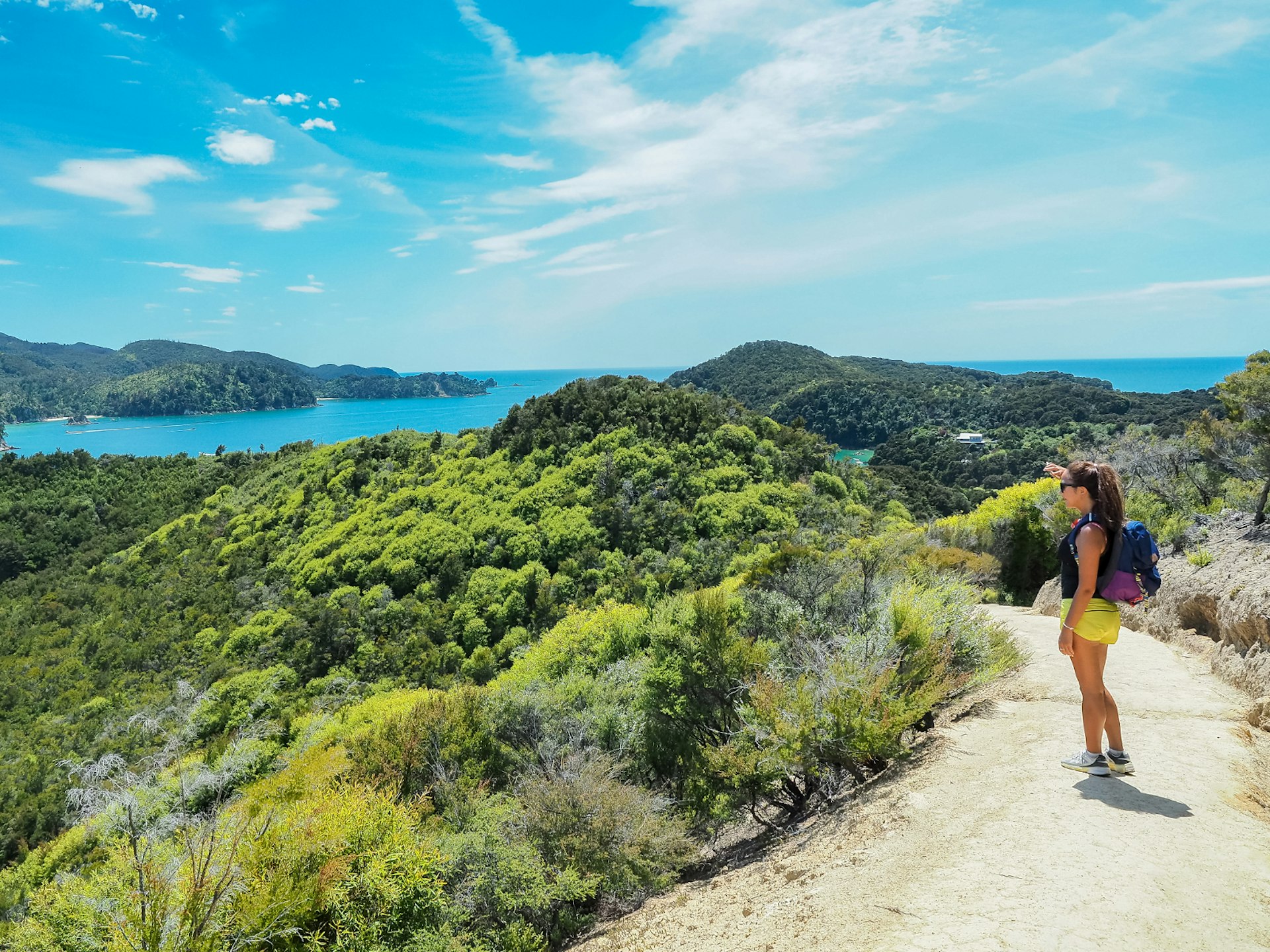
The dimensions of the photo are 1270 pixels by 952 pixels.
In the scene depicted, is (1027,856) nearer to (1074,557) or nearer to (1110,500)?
(1074,557)

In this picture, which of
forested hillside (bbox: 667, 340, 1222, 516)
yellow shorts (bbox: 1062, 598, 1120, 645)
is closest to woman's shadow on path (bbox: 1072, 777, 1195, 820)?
yellow shorts (bbox: 1062, 598, 1120, 645)

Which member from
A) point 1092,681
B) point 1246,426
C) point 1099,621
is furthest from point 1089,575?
point 1246,426

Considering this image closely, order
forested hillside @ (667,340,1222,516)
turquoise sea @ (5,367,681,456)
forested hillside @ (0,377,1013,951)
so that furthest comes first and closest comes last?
turquoise sea @ (5,367,681,456)
forested hillside @ (667,340,1222,516)
forested hillside @ (0,377,1013,951)

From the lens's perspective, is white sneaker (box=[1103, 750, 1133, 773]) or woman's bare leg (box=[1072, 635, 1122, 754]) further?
white sneaker (box=[1103, 750, 1133, 773])

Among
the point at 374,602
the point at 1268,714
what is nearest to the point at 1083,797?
the point at 1268,714

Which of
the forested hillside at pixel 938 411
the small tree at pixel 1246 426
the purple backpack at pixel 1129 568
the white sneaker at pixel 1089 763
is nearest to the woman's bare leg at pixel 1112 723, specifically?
the white sneaker at pixel 1089 763

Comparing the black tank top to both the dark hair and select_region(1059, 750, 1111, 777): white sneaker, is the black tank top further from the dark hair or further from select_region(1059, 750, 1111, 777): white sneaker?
select_region(1059, 750, 1111, 777): white sneaker

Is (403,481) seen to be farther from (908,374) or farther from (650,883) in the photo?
(908,374)

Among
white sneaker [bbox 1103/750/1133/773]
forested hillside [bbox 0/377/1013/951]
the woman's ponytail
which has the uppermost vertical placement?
the woman's ponytail

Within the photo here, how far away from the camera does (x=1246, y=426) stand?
50.2 ft

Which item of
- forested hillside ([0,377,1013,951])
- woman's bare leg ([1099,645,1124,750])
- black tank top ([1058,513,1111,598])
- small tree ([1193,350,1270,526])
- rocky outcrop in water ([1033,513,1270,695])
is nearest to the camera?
black tank top ([1058,513,1111,598])

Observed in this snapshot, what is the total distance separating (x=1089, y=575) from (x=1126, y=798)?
2.00 meters

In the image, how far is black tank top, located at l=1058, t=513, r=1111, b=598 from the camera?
4.90 meters

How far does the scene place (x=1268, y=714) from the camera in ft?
20.8
